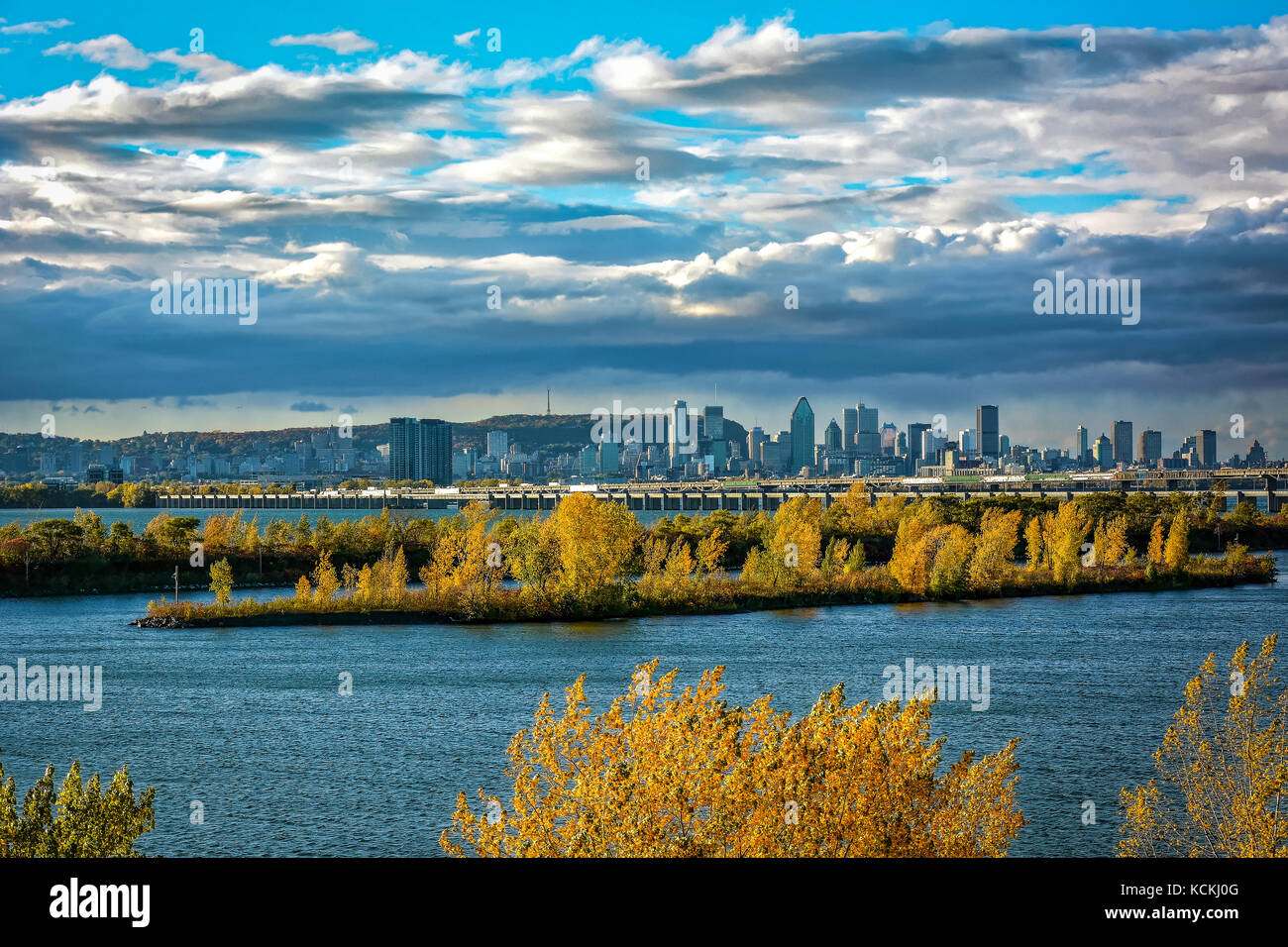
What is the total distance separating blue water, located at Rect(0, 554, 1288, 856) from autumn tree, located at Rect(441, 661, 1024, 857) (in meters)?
7.70

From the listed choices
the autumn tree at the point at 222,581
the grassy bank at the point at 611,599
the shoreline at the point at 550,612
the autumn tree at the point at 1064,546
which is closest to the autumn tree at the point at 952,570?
the grassy bank at the point at 611,599

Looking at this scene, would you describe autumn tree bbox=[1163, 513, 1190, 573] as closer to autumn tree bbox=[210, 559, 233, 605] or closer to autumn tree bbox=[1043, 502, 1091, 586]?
autumn tree bbox=[1043, 502, 1091, 586]

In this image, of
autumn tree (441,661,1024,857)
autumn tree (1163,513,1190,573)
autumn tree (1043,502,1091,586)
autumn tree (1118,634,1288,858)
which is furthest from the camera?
autumn tree (1163,513,1190,573)

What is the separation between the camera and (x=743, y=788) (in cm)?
1102

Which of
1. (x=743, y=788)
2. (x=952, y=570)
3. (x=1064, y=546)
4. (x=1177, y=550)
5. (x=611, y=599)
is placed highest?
(x=743, y=788)

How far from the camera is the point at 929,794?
38.0 feet

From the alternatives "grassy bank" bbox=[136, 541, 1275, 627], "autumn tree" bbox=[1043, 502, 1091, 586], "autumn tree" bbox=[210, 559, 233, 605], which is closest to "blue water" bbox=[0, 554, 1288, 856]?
"grassy bank" bbox=[136, 541, 1275, 627]

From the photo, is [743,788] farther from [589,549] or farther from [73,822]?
[589,549]

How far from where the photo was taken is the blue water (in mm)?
22000

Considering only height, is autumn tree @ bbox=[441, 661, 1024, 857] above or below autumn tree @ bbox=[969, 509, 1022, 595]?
above

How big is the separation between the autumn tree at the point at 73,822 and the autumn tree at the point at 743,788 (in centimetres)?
305

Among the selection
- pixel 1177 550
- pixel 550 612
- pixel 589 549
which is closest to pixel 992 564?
pixel 1177 550

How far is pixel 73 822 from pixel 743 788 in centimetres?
620
